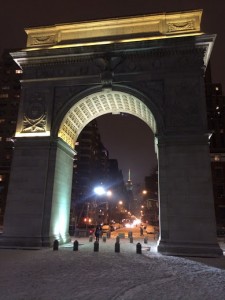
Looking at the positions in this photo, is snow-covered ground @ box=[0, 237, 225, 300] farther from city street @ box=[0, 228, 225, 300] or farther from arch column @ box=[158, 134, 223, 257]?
arch column @ box=[158, 134, 223, 257]

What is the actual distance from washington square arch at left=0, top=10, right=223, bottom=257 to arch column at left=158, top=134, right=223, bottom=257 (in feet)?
0.22

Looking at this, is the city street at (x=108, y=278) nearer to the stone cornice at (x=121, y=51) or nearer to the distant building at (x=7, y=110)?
the stone cornice at (x=121, y=51)

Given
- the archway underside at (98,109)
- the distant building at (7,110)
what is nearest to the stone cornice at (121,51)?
the archway underside at (98,109)

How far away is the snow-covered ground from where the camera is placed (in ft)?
29.0

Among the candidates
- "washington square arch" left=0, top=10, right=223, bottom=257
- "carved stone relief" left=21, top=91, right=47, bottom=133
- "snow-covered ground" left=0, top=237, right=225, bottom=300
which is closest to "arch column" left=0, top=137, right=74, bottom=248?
"washington square arch" left=0, top=10, right=223, bottom=257

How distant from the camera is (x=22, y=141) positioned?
74.5ft

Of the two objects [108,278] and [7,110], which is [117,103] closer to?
[108,278]

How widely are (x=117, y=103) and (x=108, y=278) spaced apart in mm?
18260

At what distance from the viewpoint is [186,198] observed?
19.4m

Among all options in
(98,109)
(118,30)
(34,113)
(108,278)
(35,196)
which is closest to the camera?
(108,278)

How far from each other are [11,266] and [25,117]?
536 inches

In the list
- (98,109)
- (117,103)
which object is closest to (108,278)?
(117,103)

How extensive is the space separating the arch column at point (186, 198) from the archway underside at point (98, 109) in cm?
405

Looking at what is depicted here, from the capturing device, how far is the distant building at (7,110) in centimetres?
7325
